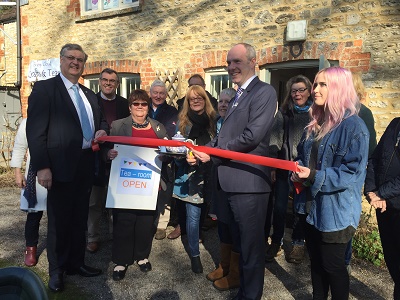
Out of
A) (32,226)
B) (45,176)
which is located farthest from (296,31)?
(32,226)

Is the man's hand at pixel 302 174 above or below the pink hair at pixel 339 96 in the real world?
below

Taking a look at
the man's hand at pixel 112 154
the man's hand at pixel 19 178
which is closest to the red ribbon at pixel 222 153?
the man's hand at pixel 112 154

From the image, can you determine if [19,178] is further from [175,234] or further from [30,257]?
[175,234]

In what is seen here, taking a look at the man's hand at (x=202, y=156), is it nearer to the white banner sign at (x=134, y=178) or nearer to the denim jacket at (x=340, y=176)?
the white banner sign at (x=134, y=178)

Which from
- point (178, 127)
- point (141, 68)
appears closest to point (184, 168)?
point (178, 127)

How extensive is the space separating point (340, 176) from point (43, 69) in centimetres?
894

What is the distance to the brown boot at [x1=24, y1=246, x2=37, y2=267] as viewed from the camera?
12.3 feet

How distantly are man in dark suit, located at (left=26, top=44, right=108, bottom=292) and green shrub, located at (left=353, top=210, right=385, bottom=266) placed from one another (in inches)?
123

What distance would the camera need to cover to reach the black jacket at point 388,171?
240cm

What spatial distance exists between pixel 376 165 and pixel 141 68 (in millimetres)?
5732

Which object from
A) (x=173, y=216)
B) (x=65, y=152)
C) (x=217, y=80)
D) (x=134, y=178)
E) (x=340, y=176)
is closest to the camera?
(x=340, y=176)

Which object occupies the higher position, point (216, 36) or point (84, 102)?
point (216, 36)

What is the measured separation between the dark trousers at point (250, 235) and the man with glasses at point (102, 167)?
1.86 m

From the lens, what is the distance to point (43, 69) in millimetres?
9094
